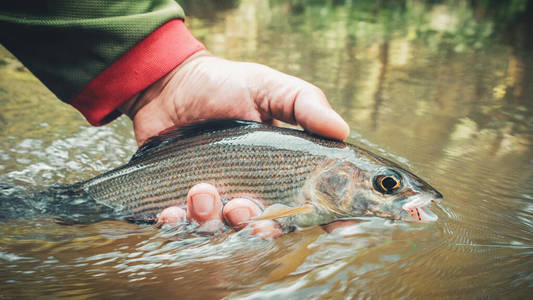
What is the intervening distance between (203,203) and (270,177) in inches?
17.7

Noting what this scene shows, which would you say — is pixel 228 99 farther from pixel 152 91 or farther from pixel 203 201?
pixel 203 201

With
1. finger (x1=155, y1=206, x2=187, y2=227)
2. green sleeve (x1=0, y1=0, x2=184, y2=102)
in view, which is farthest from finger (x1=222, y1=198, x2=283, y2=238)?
green sleeve (x1=0, y1=0, x2=184, y2=102)

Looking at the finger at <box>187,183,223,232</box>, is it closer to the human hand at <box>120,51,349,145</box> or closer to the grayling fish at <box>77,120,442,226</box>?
the grayling fish at <box>77,120,442,226</box>

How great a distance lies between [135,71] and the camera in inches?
125

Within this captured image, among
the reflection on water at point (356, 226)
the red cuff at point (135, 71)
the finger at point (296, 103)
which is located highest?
the red cuff at point (135, 71)

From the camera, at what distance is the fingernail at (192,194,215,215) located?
231 cm

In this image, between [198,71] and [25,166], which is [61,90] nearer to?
[25,166]

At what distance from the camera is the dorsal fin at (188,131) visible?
2.61 metres

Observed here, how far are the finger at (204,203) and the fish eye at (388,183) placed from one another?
1.00 metres

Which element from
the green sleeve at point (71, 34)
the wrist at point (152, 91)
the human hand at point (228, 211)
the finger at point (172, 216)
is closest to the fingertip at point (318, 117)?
the human hand at point (228, 211)

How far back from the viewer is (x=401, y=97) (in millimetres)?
5352

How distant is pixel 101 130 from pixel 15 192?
5.54ft

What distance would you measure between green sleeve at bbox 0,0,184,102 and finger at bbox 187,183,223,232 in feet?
4.87

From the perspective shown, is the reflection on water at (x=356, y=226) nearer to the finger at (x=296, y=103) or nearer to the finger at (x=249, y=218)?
the finger at (x=249, y=218)
